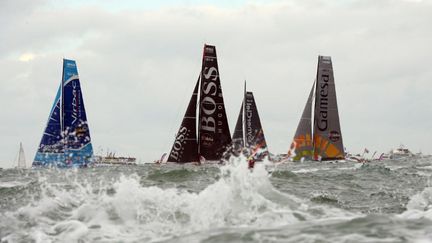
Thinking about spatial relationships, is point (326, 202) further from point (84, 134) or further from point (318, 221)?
point (84, 134)

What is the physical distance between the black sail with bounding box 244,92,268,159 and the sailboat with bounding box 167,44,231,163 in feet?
26.7

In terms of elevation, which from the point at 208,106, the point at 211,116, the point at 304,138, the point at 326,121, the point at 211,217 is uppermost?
the point at 208,106

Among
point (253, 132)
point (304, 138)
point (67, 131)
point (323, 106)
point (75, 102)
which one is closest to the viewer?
point (67, 131)

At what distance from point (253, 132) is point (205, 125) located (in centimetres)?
1042

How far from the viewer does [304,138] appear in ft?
156

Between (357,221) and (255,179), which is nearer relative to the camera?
(357,221)

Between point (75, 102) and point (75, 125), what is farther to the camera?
point (75, 102)

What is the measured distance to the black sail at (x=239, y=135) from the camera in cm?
4428

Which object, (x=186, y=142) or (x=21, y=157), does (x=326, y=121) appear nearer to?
(x=186, y=142)

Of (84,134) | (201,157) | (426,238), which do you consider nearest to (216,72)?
(201,157)

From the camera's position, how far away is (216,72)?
38.5 metres

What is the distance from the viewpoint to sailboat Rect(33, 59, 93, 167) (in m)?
37.8

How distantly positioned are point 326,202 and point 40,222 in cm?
627

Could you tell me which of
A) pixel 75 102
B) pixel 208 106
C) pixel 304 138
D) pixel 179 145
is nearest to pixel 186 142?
pixel 179 145
